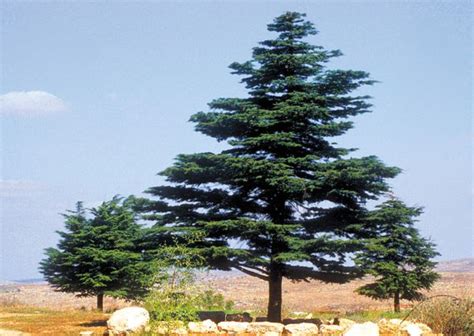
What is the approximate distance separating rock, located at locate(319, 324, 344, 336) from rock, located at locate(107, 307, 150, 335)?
187 inches

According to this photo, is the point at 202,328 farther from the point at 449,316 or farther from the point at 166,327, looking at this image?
the point at 449,316

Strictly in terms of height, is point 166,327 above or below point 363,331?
above

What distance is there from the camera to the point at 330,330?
15.3 meters

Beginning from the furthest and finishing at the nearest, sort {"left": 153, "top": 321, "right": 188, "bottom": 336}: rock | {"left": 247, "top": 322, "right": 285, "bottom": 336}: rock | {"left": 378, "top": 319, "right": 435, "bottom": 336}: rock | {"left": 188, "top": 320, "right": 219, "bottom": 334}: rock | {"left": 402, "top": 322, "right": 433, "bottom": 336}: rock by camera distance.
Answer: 1. {"left": 247, "top": 322, "right": 285, "bottom": 336}: rock
2. {"left": 188, "top": 320, "right": 219, "bottom": 334}: rock
3. {"left": 378, "top": 319, "right": 435, "bottom": 336}: rock
4. {"left": 402, "top": 322, "right": 433, "bottom": 336}: rock
5. {"left": 153, "top": 321, "right": 188, "bottom": 336}: rock

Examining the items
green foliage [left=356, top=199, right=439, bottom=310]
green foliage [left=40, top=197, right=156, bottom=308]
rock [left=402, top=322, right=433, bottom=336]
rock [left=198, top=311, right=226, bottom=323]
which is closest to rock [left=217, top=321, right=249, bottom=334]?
rock [left=198, top=311, right=226, bottom=323]

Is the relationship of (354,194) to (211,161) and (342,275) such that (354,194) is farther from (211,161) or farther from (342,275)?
(211,161)

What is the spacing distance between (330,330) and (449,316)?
10.7 ft

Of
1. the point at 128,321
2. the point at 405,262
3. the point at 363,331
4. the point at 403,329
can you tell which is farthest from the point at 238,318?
the point at 405,262

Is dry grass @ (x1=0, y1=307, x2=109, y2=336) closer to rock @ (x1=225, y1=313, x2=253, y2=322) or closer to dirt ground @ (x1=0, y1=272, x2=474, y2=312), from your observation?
rock @ (x1=225, y1=313, x2=253, y2=322)

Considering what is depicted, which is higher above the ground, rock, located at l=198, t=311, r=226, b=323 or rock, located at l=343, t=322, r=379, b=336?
rock, located at l=343, t=322, r=379, b=336

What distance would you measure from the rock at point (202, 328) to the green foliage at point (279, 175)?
224cm

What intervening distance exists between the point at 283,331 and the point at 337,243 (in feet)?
9.67

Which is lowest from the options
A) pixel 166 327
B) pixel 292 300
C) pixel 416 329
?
pixel 292 300

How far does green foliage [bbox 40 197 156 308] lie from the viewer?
24156 millimetres
